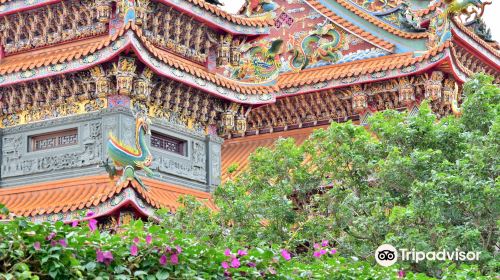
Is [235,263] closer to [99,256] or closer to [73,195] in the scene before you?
[99,256]

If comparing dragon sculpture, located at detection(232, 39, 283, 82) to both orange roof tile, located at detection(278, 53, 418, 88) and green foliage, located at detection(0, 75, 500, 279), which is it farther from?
green foliage, located at detection(0, 75, 500, 279)

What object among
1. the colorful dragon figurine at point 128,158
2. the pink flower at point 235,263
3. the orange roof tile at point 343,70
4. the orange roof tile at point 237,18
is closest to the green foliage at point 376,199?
the pink flower at point 235,263

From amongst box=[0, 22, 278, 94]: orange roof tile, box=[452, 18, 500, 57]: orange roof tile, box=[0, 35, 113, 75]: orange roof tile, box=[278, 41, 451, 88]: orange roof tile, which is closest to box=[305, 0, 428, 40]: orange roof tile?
box=[278, 41, 451, 88]: orange roof tile

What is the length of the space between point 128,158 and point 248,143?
946cm

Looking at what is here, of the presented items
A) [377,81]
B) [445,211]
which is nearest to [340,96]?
[377,81]

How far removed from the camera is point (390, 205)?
54.4ft

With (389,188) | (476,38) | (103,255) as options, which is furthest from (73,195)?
(476,38)

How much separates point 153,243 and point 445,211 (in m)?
6.80

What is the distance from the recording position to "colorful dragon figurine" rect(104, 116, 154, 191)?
19875 millimetres

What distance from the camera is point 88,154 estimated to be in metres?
21.3

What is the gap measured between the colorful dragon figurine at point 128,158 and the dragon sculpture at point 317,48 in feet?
29.9

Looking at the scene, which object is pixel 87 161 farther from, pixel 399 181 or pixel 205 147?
pixel 399 181

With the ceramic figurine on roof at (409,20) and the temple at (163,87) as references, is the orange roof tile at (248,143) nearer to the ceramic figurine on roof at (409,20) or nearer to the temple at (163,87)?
the temple at (163,87)

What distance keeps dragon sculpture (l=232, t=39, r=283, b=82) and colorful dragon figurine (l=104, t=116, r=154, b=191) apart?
15.7ft
